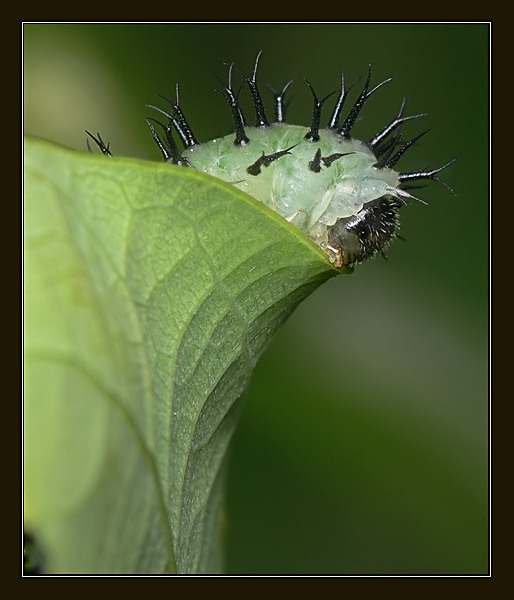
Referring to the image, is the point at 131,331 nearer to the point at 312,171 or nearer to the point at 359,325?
the point at 312,171

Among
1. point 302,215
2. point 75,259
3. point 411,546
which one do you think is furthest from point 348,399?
point 75,259

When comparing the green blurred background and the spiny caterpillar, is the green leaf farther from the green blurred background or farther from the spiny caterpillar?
the green blurred background

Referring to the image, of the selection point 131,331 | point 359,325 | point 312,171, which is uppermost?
point 312,171

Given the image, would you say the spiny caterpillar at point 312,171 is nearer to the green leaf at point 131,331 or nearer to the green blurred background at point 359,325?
the green leaf at point 131,331

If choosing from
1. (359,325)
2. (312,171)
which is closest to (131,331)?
(312,171)

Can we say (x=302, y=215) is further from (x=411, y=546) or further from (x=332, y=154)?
(x=411, y=546)
